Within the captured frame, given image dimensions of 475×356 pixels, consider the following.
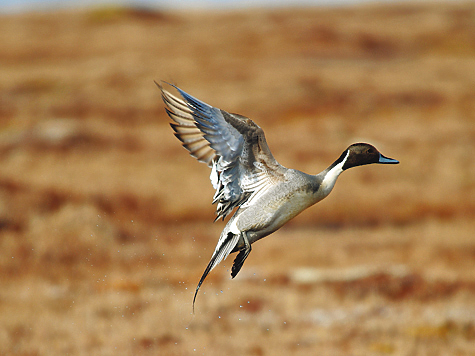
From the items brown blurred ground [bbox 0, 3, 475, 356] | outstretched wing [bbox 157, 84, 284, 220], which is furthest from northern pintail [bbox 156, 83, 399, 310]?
brown blurred ground [bbox 0, 3, 475, 356]

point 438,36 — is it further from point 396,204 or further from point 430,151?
point 396,204

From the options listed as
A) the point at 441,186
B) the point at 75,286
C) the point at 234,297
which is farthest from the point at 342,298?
the point at 441,186

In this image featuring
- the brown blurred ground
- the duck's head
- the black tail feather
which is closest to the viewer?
the duck's head

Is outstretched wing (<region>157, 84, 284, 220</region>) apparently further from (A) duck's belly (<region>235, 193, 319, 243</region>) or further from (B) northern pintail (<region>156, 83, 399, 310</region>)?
(A) duck's belly (<region>235, 193, 319, 243</region>)

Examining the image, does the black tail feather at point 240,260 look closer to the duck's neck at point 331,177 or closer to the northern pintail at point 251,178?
the northern pintail at point 251,178

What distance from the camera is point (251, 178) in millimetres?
3916

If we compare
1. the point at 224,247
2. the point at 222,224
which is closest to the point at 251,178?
the point at 224,247

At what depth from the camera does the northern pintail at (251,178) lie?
3695 millimetres

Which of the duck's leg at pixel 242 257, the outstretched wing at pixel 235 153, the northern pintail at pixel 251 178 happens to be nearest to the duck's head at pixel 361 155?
the northern pintail at pixel 251 178

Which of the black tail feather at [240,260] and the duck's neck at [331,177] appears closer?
the duck's neck at [331,177]

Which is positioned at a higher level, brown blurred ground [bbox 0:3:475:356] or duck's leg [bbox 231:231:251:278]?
duck's leg [bbox 231:231:251:278]

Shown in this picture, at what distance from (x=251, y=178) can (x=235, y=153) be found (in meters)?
0.20

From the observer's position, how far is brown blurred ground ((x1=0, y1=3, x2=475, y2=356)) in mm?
9227

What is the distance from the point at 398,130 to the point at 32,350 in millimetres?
18499
